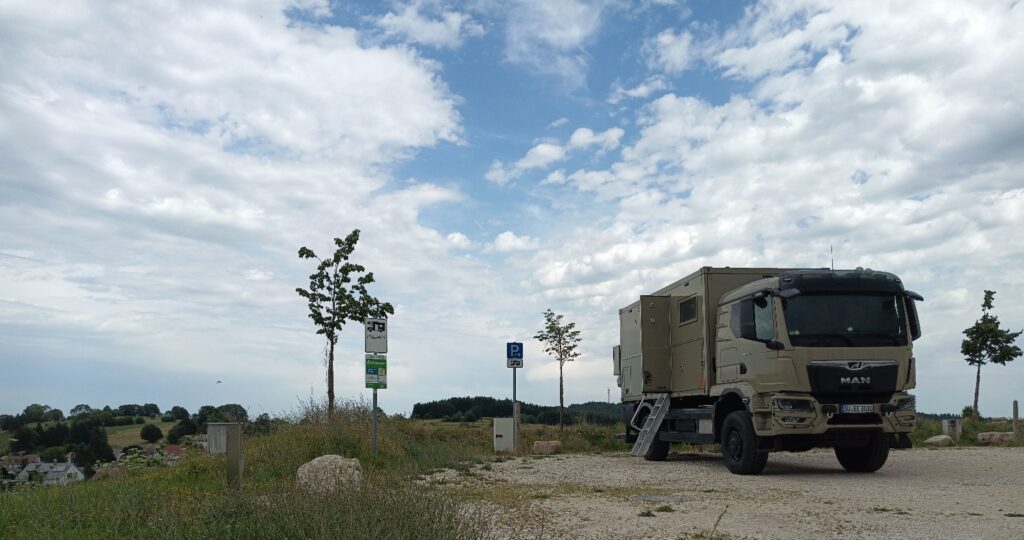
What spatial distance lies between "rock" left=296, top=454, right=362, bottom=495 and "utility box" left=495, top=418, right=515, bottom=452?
28.3ft

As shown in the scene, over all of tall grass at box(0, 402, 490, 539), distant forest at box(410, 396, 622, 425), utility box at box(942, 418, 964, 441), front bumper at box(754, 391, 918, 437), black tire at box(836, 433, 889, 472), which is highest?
front bumper at box(754, 391, 918, 437)

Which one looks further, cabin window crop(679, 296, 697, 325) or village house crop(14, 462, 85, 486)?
cabin window crop(679, 296, 697, 325)

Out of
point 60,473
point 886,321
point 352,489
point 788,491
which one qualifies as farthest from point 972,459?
point 60,473

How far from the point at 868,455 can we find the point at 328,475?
388 inches

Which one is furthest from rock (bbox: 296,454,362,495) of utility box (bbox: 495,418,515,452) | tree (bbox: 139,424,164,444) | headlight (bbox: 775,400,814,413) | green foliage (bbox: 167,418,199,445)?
tree (bbox: 139,424,164,444)

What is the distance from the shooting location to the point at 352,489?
277 inches

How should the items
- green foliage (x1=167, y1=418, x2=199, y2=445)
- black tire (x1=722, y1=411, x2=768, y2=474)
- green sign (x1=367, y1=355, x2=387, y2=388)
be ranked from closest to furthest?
black tire (x1=722, y1=411, x2=768, y2=474) < green sign (x1=367, y1=355, x2=387, y2=388) < green foliage (x1=167, y1=418, x2=199, y2=445)

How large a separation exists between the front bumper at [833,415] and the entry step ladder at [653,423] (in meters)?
4.45

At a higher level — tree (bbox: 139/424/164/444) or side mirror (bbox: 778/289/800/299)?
side mirror (bbox: 778/289/800/299)

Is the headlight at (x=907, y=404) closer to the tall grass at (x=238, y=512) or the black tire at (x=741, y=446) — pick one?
the black tire at (x=741, y=446)

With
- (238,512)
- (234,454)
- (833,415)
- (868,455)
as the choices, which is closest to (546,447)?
(868,455)

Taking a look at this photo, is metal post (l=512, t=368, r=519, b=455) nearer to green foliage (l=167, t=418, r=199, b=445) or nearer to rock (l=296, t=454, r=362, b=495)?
rock (l=296, t=454, r=362, b=495)

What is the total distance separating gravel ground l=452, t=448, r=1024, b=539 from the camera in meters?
8.21

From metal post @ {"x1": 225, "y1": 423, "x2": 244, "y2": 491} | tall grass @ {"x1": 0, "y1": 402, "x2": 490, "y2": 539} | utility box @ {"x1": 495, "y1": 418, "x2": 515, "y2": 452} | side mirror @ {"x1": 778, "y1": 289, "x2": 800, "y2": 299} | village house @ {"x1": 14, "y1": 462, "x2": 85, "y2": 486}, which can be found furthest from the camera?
utility box @ {"x1": 495, "y1": 418, "x2": 515, "y2": 452}
